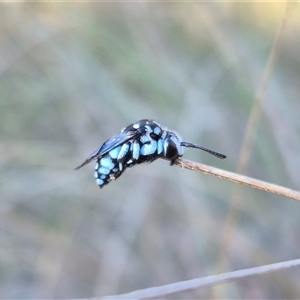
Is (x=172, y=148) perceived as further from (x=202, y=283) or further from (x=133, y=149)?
(x=202, y=283)

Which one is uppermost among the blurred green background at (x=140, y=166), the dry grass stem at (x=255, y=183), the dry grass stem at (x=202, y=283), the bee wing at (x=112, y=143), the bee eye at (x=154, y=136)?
the blurred green background at (x=140, y=166)

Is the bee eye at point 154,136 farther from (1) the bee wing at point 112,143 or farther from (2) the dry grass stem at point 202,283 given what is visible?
(2) the dry grass stem at point 202,283

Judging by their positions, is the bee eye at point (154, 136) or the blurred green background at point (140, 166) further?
the blurred green background at point (140, 166)

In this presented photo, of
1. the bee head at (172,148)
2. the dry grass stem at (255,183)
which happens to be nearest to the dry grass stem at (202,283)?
the dry grass stem at (255,183)

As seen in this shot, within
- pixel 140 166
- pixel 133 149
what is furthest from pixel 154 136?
pixel 140 166

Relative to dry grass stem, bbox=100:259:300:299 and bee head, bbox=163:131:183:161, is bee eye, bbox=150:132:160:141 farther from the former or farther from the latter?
dry grass stem, bbox=100:259:300:299

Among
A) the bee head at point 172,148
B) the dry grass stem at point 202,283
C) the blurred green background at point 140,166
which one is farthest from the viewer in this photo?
the blurred green background at point 140,166

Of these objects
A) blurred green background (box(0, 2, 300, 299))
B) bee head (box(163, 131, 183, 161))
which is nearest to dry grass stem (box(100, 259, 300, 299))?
bee head (box(163, 131, 183, 161))

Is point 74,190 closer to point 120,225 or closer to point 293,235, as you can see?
point 120,225
